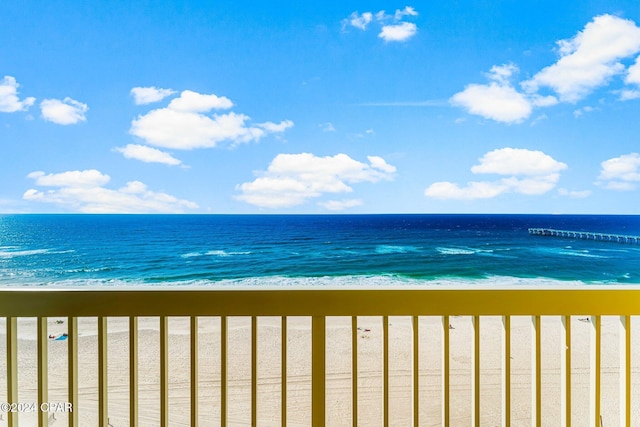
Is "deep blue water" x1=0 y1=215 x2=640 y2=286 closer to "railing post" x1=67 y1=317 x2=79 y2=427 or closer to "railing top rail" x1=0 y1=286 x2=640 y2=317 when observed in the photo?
"railing top rail" x1=0 y1=286 x2=640 y2=317

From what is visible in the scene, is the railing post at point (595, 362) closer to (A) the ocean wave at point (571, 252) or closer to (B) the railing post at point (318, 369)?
(B) the railing post at point (318, 369)

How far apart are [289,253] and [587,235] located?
16.0 m

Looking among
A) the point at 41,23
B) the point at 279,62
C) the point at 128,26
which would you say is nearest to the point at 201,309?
the point at 41,23

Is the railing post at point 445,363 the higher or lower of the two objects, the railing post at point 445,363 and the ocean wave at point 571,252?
the higher

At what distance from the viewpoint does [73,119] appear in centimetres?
1625

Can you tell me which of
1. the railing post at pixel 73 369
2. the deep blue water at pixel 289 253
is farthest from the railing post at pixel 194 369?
the deep blue water at pixel 289 253

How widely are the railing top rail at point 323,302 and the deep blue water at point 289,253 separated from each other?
9.24 meters

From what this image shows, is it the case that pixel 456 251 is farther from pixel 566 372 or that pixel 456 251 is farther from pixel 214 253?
pixel 566 372

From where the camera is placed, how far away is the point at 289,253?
1617 cm

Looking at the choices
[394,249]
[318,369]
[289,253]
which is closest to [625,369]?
[318,369]

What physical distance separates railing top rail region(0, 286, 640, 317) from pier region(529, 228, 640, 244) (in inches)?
829

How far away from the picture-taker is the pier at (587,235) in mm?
17172

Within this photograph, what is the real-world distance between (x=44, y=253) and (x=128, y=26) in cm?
1270

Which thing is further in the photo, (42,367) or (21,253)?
(21,253)
